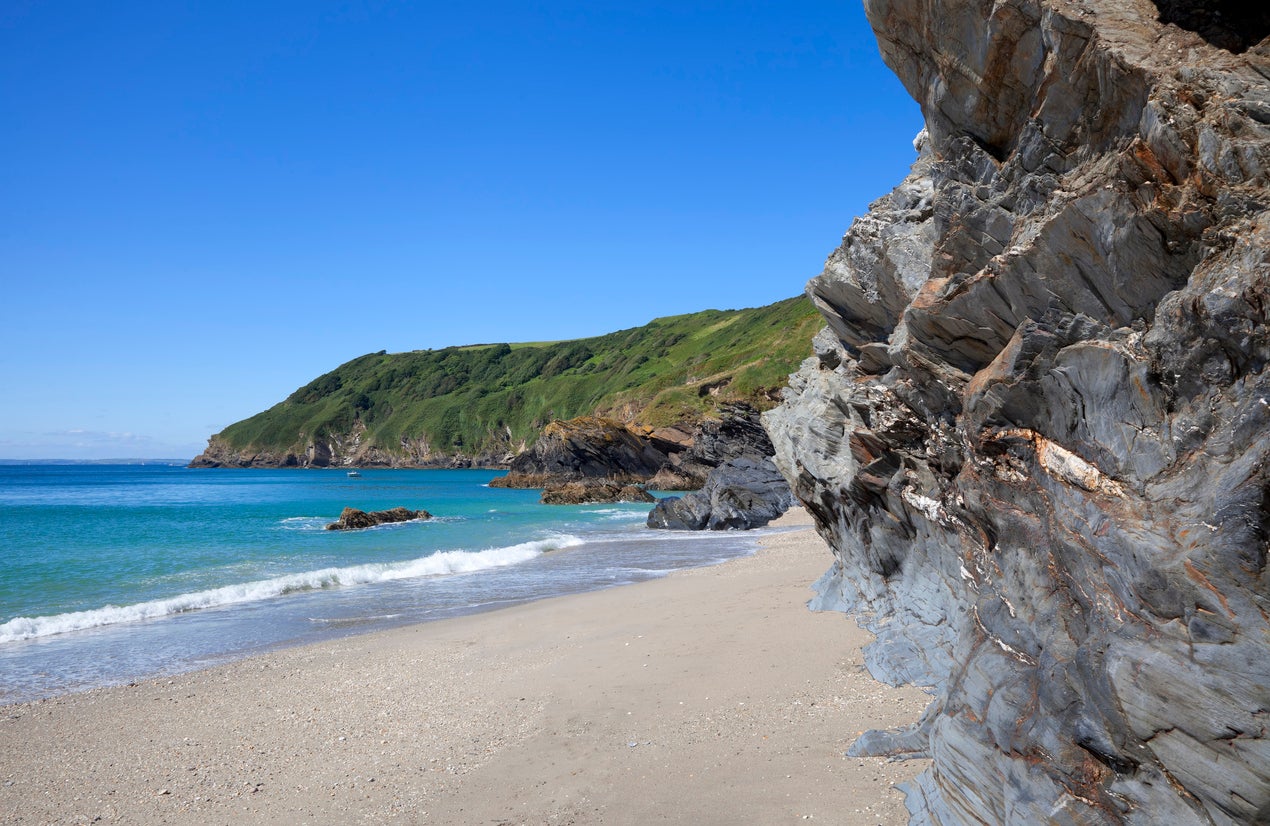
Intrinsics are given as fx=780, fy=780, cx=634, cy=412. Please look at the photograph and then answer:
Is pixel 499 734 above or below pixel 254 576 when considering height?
above

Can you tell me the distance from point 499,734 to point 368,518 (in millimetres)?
35822

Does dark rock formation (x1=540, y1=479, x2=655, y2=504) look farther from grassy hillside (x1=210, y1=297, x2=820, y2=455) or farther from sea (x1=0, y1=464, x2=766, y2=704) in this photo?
grassy hillside (x1=210, y1=297, x2=820, y2=455)

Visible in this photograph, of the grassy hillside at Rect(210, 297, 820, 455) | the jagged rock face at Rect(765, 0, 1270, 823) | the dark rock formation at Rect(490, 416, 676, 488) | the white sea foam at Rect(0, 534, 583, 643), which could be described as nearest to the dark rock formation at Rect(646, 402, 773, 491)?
the dark rock formation at Rect(490, 416, 676, 488)

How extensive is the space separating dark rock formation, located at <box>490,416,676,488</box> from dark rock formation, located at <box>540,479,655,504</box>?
1318cm

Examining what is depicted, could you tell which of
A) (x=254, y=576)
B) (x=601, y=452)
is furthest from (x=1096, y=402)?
(x=601, y=452)

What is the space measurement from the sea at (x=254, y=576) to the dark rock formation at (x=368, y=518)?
114 centimetres

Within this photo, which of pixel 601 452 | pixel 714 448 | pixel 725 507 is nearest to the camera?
pixel 725 507

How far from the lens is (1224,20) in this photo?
4.92 metres

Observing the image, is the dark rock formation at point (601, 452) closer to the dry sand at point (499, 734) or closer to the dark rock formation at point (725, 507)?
the dark rock formation at point (725, 507)

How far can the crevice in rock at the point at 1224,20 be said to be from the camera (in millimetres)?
4840

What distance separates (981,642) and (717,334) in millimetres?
128635

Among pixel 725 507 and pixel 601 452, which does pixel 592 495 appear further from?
pixel 725 507

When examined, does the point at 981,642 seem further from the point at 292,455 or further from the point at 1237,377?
the point at 292,455

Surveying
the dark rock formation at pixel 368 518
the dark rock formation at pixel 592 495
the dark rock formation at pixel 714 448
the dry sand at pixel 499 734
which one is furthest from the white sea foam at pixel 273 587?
the dark rock formation at pixel 714 448
